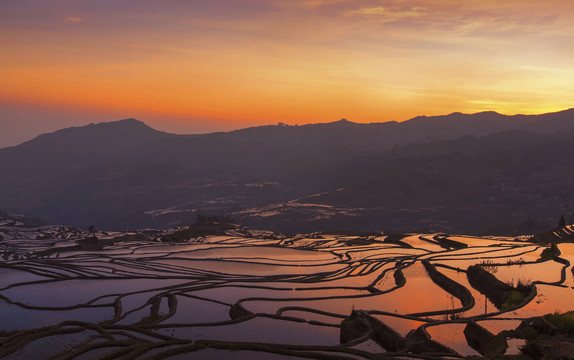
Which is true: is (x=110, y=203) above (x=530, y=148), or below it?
below

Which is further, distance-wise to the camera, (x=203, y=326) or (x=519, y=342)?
(x=203, y=326)

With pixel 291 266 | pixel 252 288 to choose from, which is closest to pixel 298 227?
pixel 291 266

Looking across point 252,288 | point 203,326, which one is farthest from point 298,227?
point 203,326

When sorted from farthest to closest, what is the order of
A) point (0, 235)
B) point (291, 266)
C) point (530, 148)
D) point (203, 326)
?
point (530, 148), point (0, 235), point (291, 266), point (203, 326)

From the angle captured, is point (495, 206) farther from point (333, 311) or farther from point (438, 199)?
point (333, 311)

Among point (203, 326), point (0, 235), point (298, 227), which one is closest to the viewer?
point (203, 326)

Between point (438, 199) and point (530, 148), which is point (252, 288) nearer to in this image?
point (438, 199)
